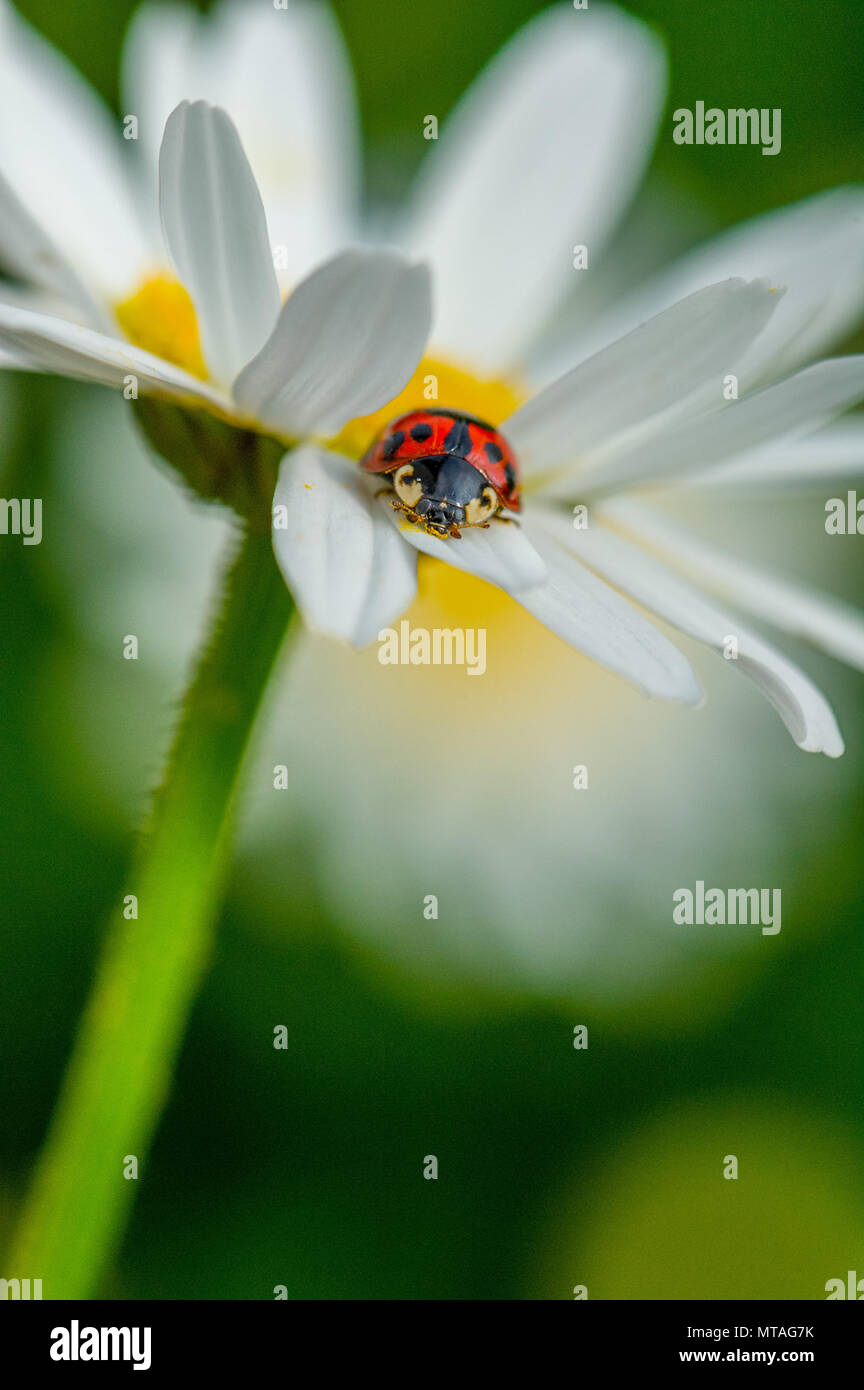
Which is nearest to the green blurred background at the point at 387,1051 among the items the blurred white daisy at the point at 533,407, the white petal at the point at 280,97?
the blurred white daisy at the point at 533,407

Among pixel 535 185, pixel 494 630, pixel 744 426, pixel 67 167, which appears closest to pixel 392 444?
pixel 744 426

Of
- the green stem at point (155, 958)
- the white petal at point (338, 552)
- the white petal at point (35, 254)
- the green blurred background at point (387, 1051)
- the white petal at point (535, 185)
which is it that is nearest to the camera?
the white petal at point (338, 552)

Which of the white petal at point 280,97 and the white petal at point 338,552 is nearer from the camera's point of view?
the white petal at point 338,552

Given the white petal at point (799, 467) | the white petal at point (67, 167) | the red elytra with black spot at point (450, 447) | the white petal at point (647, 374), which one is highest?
the white petal at point (67, 167)

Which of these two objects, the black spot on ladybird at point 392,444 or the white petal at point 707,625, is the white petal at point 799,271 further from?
the black spot on ladybird at point 392,444

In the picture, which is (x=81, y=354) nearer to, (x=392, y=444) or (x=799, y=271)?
(x=392, y=444)

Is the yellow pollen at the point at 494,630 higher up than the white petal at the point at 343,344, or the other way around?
the yellow pollen at the point at 494,630

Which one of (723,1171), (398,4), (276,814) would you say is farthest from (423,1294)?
(398,4)

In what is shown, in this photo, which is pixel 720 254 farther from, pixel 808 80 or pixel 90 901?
pixel 90 901

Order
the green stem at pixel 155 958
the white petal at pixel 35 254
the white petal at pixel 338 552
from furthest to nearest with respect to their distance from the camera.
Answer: the white petal at pixel 35 254 → the green stem at pixel 155 958 → the white petal at pixel 338 552
